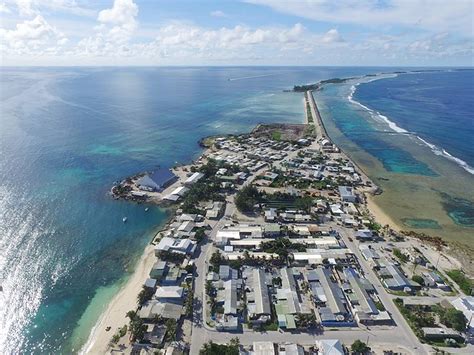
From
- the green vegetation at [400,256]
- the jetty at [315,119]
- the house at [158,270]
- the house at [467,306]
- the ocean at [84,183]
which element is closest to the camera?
the house at [467,306]

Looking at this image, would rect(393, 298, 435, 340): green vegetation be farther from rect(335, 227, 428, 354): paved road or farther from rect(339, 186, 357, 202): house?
rect(339, 186, 357, 202): house

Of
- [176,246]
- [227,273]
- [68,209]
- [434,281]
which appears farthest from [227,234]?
[68,209]

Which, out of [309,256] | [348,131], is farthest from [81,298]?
[348,131]

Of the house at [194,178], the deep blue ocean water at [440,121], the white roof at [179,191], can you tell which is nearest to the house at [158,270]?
the white roof at [179,191]

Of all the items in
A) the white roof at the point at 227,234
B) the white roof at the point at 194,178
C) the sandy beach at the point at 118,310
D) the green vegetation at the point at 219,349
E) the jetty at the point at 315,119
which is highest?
the green vegetation at the point at 219,349

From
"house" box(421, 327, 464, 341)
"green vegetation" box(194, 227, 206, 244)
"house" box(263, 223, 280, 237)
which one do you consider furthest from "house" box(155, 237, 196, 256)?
"house" box(421, 327, 464, 341)

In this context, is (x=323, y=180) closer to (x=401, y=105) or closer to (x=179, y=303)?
(x=179, y=303)

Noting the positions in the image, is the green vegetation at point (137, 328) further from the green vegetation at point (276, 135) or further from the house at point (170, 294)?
the green vegetation at point (276, 135)

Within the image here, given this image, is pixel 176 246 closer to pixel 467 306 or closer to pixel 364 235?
pixel 364 235
